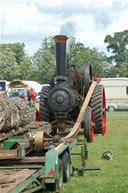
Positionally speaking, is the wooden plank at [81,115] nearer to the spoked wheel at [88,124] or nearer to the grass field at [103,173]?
the spoked wheel at [88,124]

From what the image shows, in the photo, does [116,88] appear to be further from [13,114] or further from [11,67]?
[11,67]

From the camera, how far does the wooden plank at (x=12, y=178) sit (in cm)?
406

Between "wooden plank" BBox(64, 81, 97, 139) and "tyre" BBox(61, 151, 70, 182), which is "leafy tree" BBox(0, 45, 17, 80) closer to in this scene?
"wooden plank" BBox(64, 81, 97, 139)

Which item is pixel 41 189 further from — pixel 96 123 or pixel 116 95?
pixel 116 95

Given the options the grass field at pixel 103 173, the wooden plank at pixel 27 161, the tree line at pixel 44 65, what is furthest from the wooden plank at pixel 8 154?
the tree line at pixel 44 65

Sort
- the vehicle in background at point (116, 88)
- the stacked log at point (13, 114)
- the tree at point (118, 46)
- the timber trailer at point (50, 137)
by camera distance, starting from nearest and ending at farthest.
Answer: the timber trailer at point (50, 137), the stacked log at point (13, 114), the vehicle in background at point (116, 88), the tree at point (118, 46)

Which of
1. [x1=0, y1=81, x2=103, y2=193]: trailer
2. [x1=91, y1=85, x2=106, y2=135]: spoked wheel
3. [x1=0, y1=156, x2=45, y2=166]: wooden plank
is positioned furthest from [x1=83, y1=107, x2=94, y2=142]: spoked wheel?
[x1=0, y1=156, x2=45, y2=166]: wooden plank

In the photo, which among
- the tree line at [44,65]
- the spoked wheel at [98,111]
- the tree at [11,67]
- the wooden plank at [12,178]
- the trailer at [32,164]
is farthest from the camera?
the tree at [11,67]

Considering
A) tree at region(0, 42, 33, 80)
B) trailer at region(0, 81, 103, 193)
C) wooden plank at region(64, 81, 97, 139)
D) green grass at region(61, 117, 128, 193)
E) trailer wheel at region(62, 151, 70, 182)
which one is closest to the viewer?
trailer at region(0, 81, 103, 193)

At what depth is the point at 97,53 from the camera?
53531 mm

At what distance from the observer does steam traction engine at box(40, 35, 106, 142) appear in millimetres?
9080

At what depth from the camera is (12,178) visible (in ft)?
14.8

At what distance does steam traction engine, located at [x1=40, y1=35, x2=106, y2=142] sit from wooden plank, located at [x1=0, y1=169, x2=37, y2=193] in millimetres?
4250

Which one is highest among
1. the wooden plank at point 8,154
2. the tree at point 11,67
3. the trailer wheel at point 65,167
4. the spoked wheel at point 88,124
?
the tree at point 11,67
